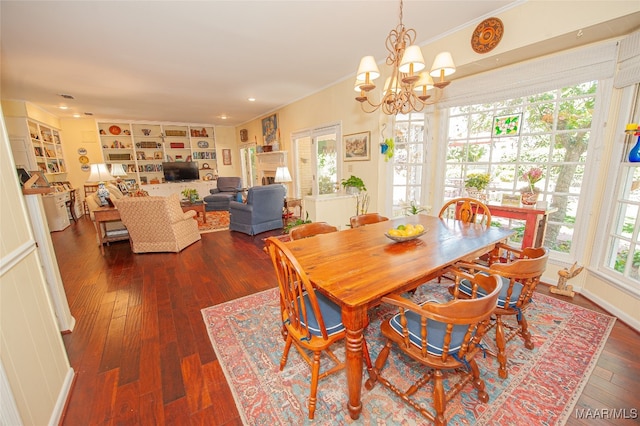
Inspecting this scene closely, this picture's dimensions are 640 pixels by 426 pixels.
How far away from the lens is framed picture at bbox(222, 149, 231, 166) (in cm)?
937

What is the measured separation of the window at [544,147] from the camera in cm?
245

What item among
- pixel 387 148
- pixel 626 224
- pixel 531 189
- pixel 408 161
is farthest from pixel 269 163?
pixel 626 224

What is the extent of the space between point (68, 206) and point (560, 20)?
9.27 metres

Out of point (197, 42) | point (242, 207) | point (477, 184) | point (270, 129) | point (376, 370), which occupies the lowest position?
point (376, 370)

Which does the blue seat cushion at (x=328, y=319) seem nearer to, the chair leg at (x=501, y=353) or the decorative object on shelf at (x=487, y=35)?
the chair leg at (x=501, y=353)

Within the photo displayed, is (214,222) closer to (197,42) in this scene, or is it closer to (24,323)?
(197,42)

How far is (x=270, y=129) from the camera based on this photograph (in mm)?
6988

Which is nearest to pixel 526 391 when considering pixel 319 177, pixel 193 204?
pixel 319 177

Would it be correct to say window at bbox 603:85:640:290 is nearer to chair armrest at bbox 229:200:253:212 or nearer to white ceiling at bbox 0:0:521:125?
white ceiling at bbox 0:0:521:125

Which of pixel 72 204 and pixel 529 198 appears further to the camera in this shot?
pixel 72 204

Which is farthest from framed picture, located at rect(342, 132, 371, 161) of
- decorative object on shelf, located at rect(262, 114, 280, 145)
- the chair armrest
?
decorative object on shelf, located at rect(262, 114, 280, 145)

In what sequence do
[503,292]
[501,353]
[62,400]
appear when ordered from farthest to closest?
[503,292]
[501,353]
[62,400]

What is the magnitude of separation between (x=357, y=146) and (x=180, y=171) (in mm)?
6537

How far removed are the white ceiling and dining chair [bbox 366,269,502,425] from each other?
262cm
